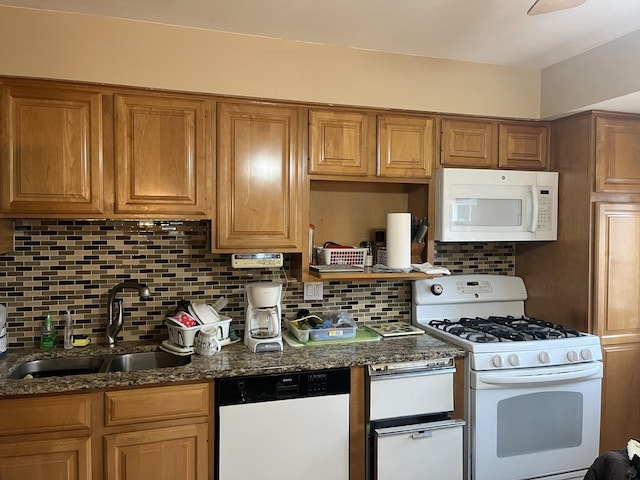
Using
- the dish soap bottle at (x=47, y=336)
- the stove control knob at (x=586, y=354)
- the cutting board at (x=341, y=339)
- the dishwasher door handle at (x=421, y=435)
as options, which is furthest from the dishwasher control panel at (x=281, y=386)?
the stove control knob at (x=586, y=354)

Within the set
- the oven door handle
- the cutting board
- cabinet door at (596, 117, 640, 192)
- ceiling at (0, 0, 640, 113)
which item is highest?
ceiling at (0, 0, 640, 113)

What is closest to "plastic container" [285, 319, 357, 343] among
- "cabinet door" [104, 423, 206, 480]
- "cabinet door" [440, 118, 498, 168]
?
"cabinet door" [104, 423, 206, 480]

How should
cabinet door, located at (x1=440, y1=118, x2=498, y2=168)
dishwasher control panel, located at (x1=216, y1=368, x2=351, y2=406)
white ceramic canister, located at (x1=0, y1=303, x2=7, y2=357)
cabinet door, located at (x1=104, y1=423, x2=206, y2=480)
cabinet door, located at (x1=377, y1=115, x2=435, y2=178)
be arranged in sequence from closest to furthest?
cabinet door, located at (x1=104, y1=423, x2=206, y2=480)
dishwasher control panel, located at (x1=216, y1=368, x2=351, y2=406)
white ceramic canister, located at (x1=0, y1=303, x2=7, y2=357)
cabinet door, located at (x1=377, y1=115, x2=435, y2=178)
cabinet door, located at (x1=440, y1=118, x2=498, y2=168)

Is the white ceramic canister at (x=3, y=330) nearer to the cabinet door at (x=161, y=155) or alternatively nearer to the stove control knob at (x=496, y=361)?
the cabinet door at (x=161, y=155)

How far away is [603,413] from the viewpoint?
2.54 m

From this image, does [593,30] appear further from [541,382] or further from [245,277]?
[245,277]

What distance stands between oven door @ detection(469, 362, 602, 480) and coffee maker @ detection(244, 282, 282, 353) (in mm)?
1016

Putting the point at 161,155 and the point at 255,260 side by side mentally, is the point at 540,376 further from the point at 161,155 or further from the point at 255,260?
the point at 161,155

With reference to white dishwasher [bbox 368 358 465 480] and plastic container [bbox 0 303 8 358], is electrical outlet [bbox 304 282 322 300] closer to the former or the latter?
white dishwasher [bbox 368 358 465 480]

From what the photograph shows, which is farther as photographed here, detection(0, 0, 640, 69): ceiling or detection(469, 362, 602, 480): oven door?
detection(469, 362, 602, 480): oven door

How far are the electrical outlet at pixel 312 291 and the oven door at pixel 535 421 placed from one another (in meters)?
0.94

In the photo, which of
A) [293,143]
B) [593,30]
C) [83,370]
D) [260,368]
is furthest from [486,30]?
[83,370]

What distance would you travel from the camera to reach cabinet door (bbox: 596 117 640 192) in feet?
8.17

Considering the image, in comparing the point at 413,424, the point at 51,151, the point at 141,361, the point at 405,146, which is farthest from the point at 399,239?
the point at 51,151
